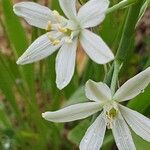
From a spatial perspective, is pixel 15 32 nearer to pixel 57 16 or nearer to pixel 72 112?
pixel 57 16

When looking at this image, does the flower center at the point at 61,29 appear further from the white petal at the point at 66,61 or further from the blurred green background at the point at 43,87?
the blurred green background at the point at 43,87

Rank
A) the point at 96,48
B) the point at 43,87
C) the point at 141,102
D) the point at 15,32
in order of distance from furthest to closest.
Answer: the point at 43,87 → the point at 15,32 → the point at 141,102 → the point at 96,48

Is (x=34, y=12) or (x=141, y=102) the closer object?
(x=34, y=12)

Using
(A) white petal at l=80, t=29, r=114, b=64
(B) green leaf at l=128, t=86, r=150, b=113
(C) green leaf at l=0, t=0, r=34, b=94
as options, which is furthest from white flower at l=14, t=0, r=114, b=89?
(C) green leaf at l=0, t=0, r=34, b=94

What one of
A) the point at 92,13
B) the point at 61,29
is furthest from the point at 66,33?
the point at 92,13

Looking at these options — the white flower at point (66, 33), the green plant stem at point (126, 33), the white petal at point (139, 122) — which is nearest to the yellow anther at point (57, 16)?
the white flower at point (66, 33)
